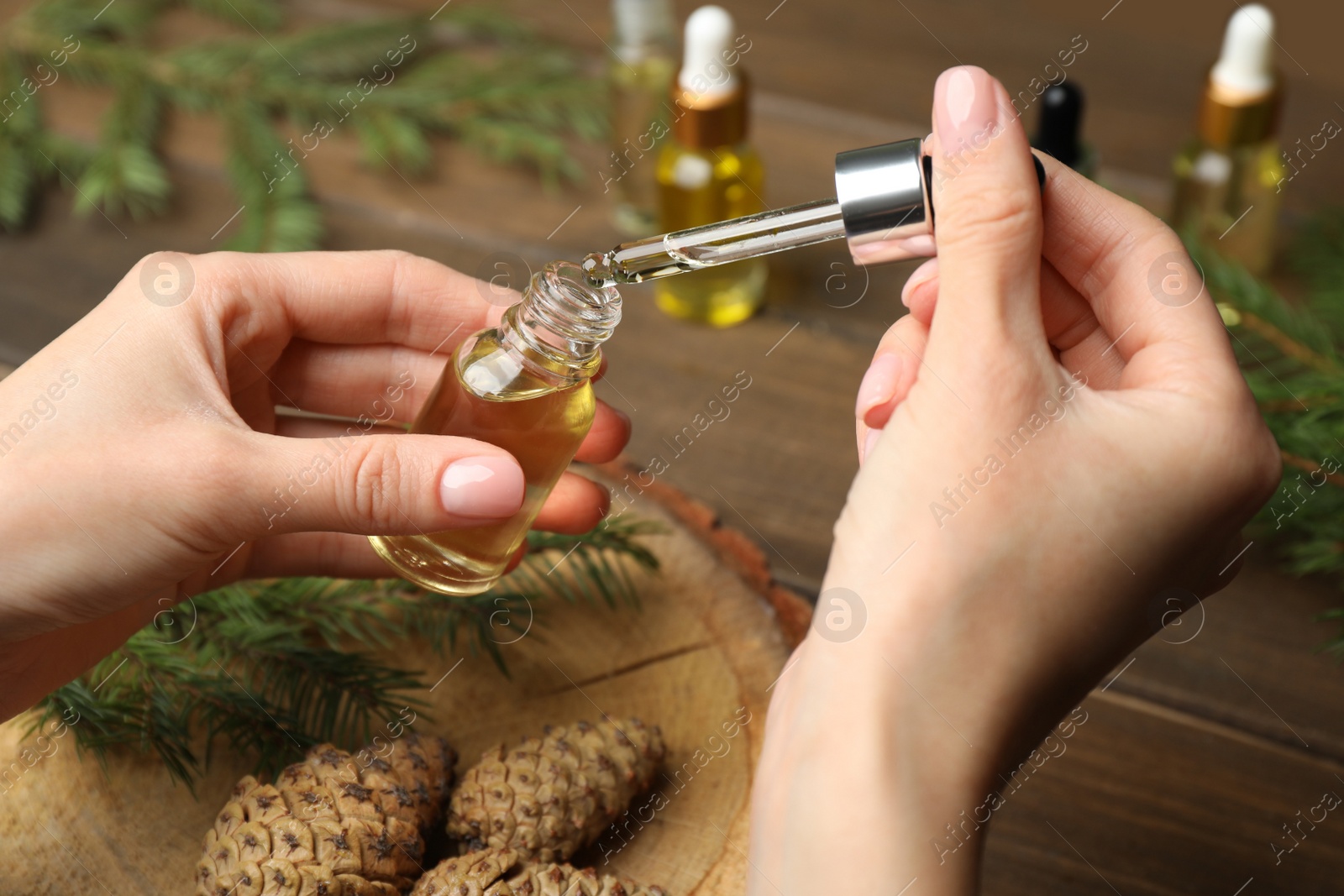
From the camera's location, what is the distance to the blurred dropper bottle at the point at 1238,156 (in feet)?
3.43

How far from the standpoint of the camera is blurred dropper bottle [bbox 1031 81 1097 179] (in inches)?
40.8

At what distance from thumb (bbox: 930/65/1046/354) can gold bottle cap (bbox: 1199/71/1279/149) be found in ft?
2.03

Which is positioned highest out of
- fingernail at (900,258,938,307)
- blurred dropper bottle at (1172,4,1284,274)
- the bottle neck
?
the bottle neck

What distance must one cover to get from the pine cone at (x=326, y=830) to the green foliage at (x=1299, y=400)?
0.71 meters

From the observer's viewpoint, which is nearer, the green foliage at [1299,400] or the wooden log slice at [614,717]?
the wooden log slice at [614,717]

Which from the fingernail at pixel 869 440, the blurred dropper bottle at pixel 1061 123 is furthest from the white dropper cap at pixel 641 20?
the fingernail at pixel 869 440

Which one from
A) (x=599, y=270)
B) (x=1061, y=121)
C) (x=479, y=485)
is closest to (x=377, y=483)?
(x=479, y=485)

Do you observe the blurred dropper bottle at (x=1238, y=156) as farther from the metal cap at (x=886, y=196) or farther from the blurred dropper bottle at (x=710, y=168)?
the metal cap at (x=886, y=196)

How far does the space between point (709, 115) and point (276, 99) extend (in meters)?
0.58

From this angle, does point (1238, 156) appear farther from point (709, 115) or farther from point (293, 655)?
point (293, 655)

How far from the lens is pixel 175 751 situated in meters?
0.76

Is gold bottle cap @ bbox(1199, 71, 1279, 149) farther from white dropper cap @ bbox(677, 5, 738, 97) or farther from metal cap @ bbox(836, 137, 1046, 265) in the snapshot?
metal cap @ bbox(836, 137, 1046, 265)

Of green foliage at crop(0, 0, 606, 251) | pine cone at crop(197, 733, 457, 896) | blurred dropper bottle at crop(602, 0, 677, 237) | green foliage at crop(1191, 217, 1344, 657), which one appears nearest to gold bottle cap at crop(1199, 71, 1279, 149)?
green foliage at crop(1191, 217, 1344, 657)

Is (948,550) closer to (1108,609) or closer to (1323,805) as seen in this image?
(1108,609)
